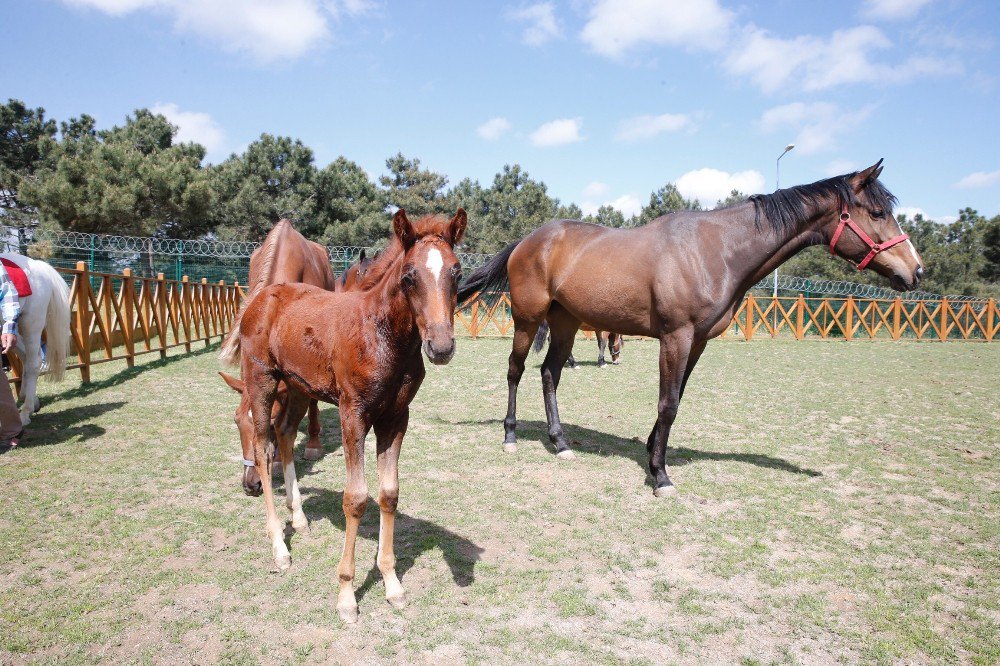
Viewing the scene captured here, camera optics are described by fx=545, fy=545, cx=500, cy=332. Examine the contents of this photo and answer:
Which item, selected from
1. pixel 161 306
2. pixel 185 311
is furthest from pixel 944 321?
pixel 161 306

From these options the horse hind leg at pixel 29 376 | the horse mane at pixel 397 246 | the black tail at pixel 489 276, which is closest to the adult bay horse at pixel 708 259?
the black tail at pixel 489 276

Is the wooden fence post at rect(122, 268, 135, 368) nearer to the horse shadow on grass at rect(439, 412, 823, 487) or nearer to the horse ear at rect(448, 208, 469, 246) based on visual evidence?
the horse shadow on grass at rect(439, 412, 823, 487)

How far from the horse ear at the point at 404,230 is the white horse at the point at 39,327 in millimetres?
5357

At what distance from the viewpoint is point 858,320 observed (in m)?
22.6

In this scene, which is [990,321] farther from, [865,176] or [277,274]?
[277,274]

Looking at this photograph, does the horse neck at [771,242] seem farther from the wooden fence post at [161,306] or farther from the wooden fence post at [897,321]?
the wooden fence post at [897,321]

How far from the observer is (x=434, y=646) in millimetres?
2514

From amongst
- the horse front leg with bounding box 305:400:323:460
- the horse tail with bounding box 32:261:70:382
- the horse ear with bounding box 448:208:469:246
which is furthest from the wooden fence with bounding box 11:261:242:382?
the horse ear with bounding box 448:208:469:246

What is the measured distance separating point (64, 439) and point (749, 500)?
6.54 metres

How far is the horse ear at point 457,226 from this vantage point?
2.69m

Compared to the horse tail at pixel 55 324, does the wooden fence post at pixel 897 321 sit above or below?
below

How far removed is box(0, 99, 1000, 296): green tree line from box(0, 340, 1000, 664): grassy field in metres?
13.6

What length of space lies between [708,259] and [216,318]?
615 inches

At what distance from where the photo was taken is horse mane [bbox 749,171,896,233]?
14.9 ft
